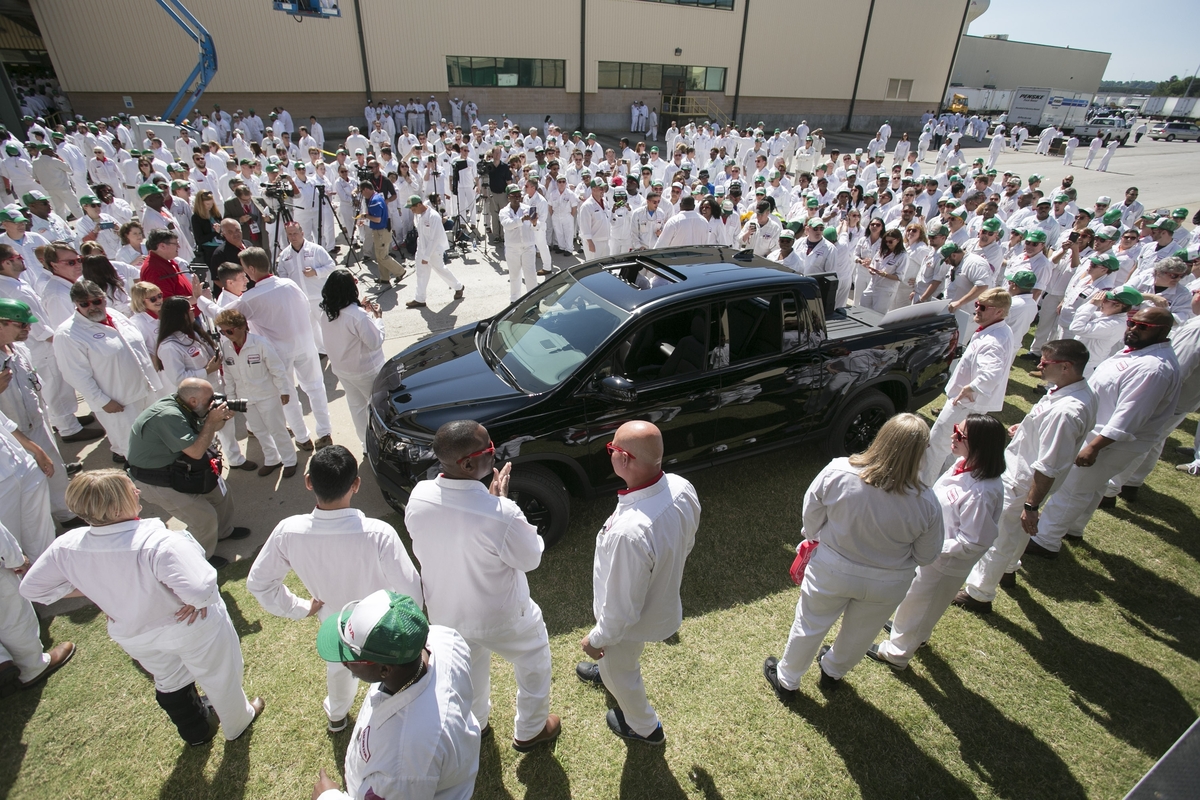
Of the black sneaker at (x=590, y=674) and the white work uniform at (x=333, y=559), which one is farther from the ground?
the white work uniform at (x=333, y=559)

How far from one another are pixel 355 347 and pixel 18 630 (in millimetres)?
2854

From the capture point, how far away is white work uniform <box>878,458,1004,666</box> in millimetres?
3039

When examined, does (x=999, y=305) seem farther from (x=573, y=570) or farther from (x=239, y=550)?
(x=239, y=550)

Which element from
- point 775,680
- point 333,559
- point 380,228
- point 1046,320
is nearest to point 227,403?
point 333,559

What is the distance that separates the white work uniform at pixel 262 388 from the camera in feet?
15.7

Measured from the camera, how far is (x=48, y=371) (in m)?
5.54

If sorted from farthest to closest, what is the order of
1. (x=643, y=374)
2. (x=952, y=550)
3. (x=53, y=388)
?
(x=53, y=388), (x=643, y=374), (x=952, y=550)

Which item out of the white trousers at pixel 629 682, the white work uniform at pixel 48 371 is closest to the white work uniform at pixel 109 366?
the white work uniform at pixel 48 371

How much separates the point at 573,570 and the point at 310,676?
1.83 metres

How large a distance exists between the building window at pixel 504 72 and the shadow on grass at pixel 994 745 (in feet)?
102

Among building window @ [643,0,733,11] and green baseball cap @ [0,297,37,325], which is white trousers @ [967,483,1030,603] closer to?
green baseball cap @ [0,297,37,325]

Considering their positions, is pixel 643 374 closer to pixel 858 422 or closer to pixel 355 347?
pixel 858 422

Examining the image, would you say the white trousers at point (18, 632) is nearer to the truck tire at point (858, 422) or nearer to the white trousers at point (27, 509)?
the white trousers at point (27, 509)

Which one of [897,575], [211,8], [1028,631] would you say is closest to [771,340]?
[897,575]
